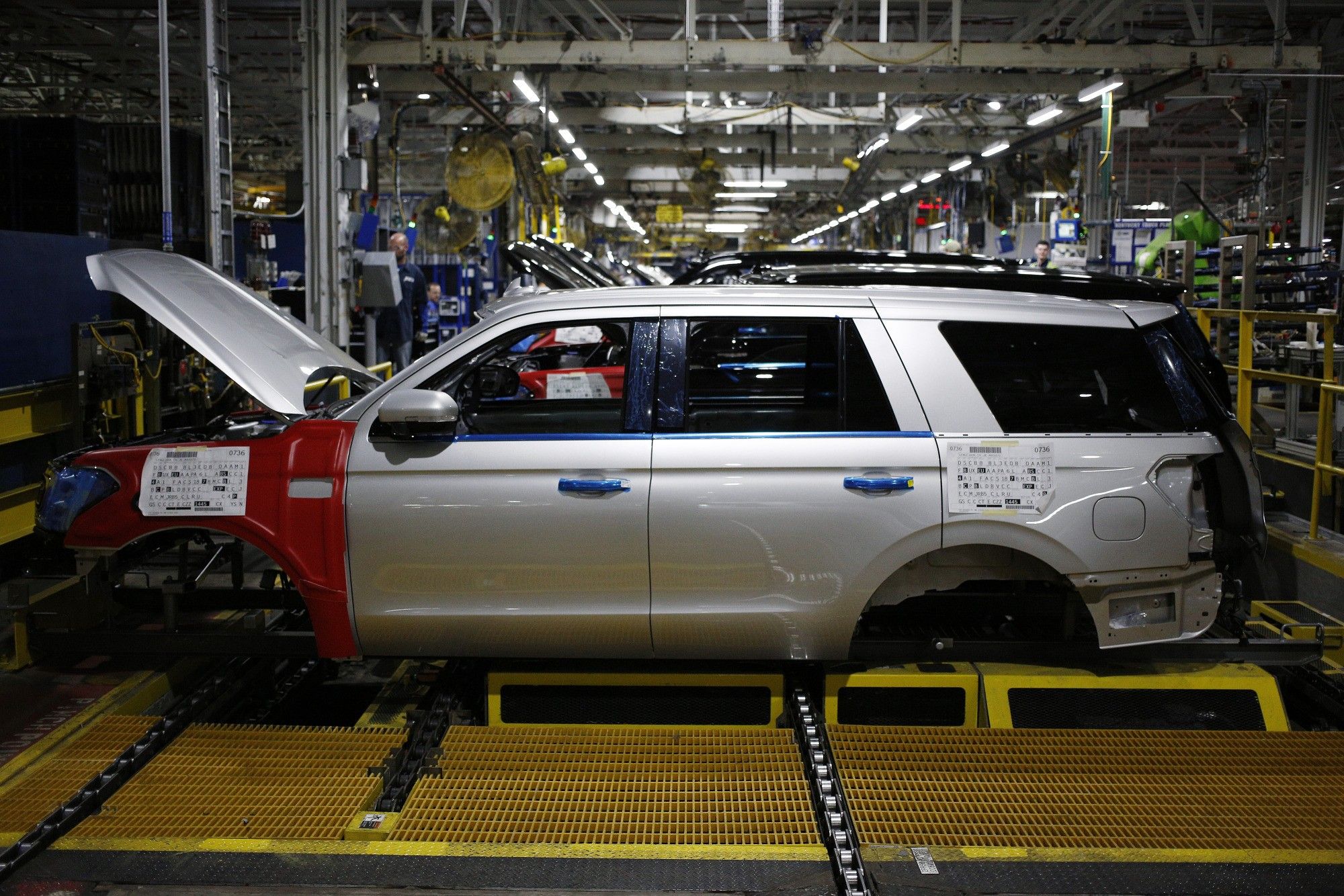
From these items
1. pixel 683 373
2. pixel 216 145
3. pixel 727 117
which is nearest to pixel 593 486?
pixel 683 373

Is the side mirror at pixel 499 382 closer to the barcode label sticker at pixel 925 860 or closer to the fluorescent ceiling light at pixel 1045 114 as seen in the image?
the barcode label sticker at pixel 925 860

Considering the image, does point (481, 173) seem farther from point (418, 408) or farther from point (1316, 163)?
point (1316, 163)

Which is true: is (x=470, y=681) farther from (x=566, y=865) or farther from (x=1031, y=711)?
A: (x=1031, y=711)

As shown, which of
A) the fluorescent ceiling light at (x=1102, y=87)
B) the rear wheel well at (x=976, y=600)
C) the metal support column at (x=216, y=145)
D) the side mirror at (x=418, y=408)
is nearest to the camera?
the side mirror at (x=418, y=408)

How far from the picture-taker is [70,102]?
72.5 feet

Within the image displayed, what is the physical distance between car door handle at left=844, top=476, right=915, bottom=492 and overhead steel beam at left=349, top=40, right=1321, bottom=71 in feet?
26.6

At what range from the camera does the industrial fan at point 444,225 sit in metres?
16.3

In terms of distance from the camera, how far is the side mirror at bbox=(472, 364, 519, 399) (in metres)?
7.25

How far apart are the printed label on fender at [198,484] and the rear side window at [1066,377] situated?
2.85 m

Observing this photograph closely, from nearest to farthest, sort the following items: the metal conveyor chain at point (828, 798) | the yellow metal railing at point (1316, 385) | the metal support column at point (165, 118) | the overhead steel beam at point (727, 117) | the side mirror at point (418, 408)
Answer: the metal conveyor chain at point (828, 798), the side mirror at point (418, 408), the yellow metal railing at point (1316, 385), the metal support column at point (165, 118), the overhead steel beam at point (727, 117)

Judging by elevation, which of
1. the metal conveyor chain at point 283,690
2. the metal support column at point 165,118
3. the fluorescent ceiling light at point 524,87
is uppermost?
the fluorescent ceiling light at point 524,87

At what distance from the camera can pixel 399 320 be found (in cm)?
1509

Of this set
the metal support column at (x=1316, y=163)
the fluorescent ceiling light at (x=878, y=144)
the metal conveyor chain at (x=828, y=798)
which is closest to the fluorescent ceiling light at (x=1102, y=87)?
the fluorescent ceiling light at (x=878, y=144)

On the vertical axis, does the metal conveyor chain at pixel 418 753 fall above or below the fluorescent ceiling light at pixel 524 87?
below
